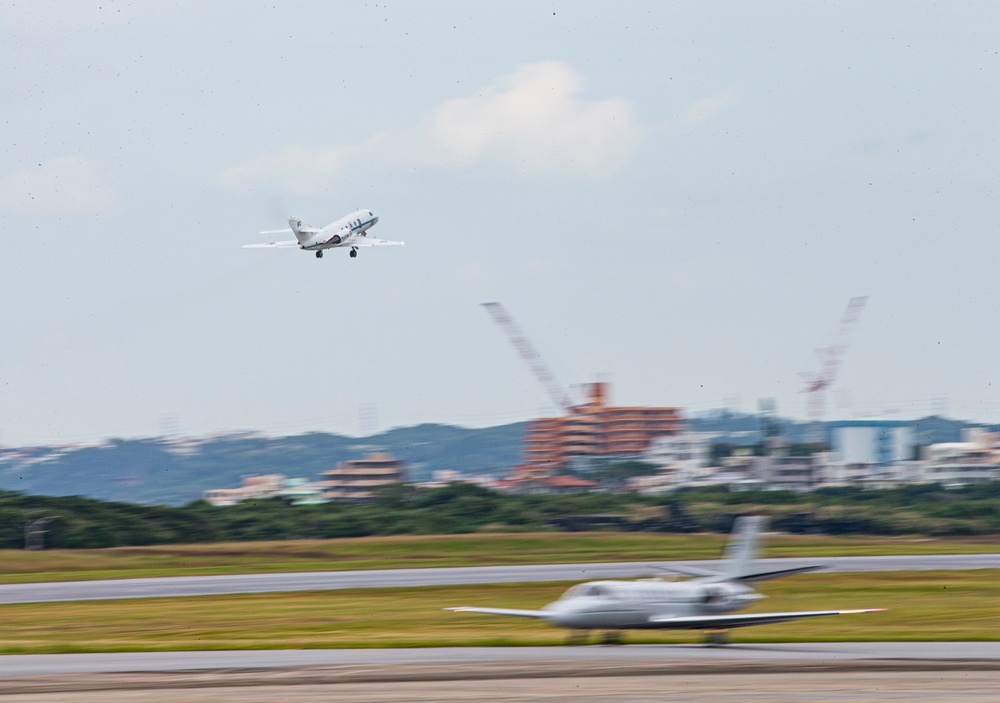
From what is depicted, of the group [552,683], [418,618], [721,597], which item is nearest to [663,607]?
[721,597]

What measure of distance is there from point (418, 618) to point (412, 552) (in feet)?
164

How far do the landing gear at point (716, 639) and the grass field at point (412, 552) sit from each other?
47910 millimetres

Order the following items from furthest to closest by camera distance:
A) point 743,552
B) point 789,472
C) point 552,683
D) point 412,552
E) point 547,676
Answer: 1. point 789,472
2. point 412,552
3. point 743,552
4. point 547,676
5. point 552,683

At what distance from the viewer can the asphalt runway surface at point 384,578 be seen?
73.4 meters

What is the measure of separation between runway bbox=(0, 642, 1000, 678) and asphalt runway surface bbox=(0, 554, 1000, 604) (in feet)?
92.8

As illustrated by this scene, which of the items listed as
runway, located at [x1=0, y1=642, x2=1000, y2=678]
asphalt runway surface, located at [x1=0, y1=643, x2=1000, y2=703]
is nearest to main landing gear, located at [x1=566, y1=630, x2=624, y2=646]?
runway, located at [x1=0, y1=642, x2=1000, y2=678]

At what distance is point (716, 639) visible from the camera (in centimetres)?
4456

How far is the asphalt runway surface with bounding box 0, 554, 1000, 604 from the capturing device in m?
73.4

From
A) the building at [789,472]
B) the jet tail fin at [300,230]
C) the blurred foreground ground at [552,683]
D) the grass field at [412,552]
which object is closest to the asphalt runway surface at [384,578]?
the grass field at [412,552]

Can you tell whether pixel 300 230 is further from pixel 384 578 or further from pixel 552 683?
pixel 552 683

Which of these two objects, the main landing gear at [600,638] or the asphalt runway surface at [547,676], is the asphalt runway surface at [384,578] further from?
the asphalt runway surface at [547,676]

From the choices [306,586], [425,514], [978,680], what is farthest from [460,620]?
[425,514]

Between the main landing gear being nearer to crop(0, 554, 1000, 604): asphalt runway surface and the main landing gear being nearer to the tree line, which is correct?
crop(0, 554, 1000, 604): asphalt runway surface

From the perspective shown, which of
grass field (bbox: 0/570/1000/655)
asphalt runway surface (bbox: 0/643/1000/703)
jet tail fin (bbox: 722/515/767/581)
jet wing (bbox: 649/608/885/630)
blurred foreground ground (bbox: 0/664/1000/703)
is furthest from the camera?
grass field (bbox: 0/570/1000/655)
